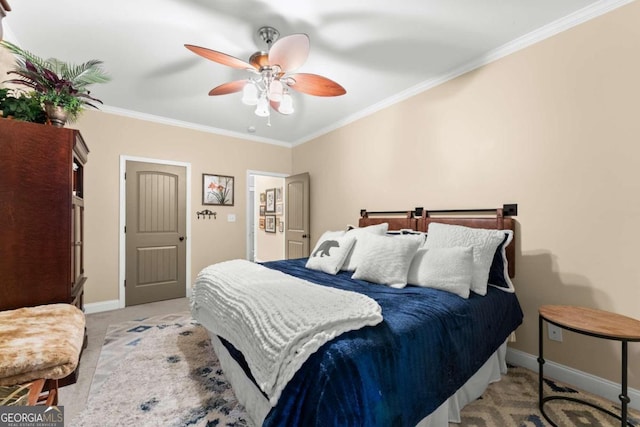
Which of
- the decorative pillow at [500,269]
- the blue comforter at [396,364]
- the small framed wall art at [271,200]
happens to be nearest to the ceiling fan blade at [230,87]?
the blue comforter at [396,364]

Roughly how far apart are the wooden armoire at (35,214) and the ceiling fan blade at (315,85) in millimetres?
1642

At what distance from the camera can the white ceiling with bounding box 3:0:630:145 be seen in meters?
1.85

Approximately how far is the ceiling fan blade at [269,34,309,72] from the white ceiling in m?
0.35

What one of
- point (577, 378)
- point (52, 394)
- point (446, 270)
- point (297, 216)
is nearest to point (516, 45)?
point (446, 270)

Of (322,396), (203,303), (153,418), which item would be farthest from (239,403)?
(322,396)

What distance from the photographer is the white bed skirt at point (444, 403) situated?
1.37 m

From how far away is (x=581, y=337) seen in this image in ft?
6.23

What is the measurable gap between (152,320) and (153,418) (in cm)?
181

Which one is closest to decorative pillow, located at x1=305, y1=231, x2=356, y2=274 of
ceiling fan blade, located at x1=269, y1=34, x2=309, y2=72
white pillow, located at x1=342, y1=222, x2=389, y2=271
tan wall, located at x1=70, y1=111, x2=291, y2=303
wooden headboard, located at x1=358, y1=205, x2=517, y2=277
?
white pillow, located at x1=342, y1=222, x2=389, y2=271

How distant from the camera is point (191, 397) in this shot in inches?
68.6

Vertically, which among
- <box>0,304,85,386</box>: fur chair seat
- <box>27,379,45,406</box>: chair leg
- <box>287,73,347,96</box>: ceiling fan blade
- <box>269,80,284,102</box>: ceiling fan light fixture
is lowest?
<box>27,379,45,406</box>: chair leg

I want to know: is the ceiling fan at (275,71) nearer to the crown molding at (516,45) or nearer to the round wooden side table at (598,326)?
the crown molding at (516,45)

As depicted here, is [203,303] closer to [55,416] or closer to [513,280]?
[55,416]

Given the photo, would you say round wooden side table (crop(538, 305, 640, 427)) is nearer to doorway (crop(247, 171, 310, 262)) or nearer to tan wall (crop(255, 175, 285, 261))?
doorway (crop(247, 171, 310, 262))
